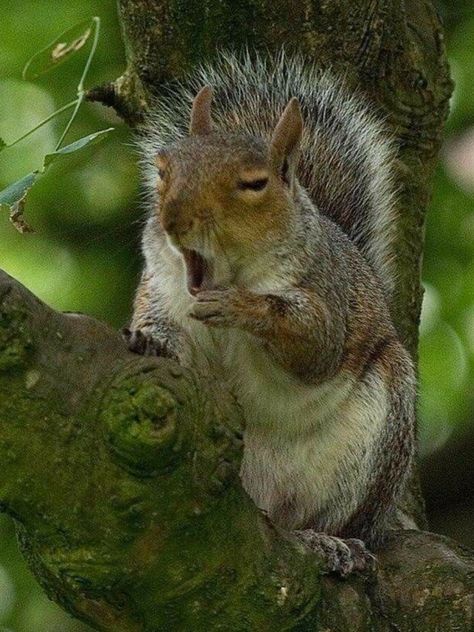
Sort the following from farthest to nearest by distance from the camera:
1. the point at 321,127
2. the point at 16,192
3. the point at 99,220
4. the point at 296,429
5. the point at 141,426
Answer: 1. the point at 99,220
2. the point at 321,127
3. the point at 296,429
4. the point at 16,192
5. the point at 141,426

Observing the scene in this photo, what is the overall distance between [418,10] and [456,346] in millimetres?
1019

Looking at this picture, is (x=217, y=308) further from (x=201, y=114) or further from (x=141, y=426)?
(x=141, y=426)

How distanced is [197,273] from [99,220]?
102cm

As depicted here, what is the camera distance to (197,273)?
2506mm

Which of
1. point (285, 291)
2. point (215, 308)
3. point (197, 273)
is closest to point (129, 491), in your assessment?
point (215, 308)

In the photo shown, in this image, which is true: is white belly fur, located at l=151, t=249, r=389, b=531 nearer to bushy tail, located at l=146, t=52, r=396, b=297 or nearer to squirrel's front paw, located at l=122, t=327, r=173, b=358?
squirrel's front paw, located at l=122, t=327, r=173, b=358

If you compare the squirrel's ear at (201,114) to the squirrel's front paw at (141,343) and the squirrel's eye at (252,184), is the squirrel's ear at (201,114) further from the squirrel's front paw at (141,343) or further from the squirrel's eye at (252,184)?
the squirrel's front paw at (141,343)

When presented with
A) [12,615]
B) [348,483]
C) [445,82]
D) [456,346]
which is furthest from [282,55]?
[12,615]

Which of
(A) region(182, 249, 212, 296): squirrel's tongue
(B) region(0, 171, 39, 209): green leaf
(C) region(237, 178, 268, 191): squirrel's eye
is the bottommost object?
(A) region(182, 249, 212, 296): squirrel's tongue

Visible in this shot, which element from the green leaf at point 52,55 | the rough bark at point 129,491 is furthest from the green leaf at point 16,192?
the green leaf at point 52,55

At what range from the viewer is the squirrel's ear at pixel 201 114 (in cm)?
267

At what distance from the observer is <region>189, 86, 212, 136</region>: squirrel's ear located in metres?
2.67

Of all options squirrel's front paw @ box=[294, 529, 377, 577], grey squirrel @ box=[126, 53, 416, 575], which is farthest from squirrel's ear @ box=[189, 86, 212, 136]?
squirrel's front paw @ box=[294, 529, 377, 577]

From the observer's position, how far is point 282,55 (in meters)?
2.95
